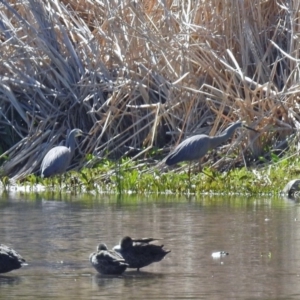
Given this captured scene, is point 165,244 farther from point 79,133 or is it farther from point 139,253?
point 79,133

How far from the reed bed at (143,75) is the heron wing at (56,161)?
25.6 inches

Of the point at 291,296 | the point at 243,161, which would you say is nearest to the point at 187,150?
the point at 243,161

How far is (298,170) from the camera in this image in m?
14.0

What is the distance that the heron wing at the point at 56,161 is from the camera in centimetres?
1459

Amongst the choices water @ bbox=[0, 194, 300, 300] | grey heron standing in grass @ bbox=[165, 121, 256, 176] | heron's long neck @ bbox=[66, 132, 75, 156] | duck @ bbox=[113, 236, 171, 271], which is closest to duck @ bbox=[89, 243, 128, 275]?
water @ bbox=[0, 194, 300, 300]

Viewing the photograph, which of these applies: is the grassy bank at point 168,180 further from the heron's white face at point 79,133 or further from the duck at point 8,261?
the duck at point 8,261

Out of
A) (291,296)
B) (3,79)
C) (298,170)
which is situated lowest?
(291,296)

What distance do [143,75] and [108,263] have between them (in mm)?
8504

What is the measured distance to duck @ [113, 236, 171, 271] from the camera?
25.1 feet

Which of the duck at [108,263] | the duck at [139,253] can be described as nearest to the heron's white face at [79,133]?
the duck at [139,253]

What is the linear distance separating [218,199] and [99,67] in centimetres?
398

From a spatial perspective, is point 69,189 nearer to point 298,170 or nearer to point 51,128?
point 51,128

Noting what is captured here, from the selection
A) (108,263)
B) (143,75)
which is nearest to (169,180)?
(143,75)

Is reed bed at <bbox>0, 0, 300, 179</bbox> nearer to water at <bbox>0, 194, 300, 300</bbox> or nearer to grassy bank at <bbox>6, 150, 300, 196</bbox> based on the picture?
grassy bank at <bbox>6, 150, 300, 196</bbox>
